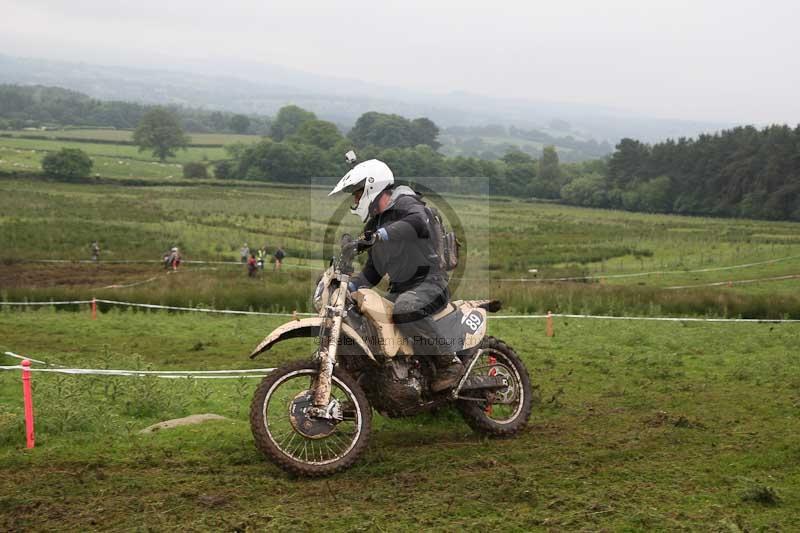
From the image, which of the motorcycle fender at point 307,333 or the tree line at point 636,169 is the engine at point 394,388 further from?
the tree line at point 636,169

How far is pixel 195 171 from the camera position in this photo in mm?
130250

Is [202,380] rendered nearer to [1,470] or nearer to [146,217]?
[1,470]

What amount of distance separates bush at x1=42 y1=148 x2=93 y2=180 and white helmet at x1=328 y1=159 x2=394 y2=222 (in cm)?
10779

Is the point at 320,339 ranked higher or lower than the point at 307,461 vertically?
higher

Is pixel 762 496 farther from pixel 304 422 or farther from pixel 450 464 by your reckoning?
pixel 304 422

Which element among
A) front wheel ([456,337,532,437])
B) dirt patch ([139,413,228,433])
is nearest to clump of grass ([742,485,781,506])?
front wheel ([456,337,532,437])

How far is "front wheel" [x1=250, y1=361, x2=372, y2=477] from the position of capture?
289 inches

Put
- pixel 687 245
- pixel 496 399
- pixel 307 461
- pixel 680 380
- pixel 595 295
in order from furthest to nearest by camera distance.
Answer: pixel 687 245 → pixel 595 295 → pixel 680 380 → pixel 496 399 → pixel 307 461

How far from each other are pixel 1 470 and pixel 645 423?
6.77 m

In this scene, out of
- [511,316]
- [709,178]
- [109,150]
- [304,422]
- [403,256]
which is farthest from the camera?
[109,150]

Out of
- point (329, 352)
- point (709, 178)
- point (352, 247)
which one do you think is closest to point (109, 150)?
point (709, 178)

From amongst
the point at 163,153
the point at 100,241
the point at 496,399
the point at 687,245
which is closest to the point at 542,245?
Result: the point at 687,245

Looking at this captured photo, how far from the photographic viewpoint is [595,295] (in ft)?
83.8

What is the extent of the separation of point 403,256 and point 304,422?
1.98 m
